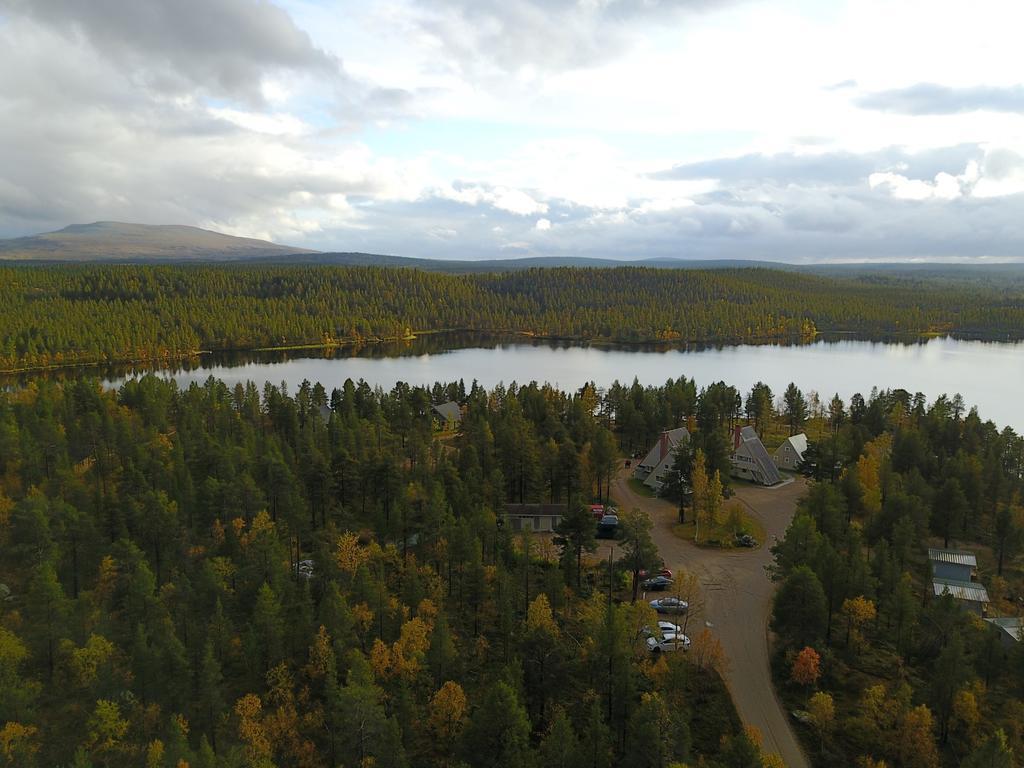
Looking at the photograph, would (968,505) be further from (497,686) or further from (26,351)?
(26,351)

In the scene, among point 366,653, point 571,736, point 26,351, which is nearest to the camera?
point 571,736

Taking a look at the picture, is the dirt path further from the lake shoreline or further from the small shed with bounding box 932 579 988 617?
the lake shoreline

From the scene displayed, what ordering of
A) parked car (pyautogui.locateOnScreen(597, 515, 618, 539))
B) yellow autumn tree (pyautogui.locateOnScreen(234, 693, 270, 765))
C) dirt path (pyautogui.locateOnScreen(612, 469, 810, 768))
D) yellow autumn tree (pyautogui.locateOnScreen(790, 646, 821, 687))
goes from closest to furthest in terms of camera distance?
yellow autumn tree (pyautogui.locateOnScreen(234, 693, 270, 765)) < dirt path (pyautogui.locateOnScreen(612, 469, 810, 768)) < yellow autumn tree (pyautogui.locateOnScreen(790, 646, 821, 687)) < parked car (pyautogui.locateOnScreen(597, 515, 618, 539))

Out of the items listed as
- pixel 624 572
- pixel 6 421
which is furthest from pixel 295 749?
pixel 6 421

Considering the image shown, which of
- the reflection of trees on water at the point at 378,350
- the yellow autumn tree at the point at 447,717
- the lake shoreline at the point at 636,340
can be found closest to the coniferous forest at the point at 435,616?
the yellow autumn tree at the point at 447,717

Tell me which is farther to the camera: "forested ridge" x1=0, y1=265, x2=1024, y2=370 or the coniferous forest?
"forested ridge" x1=0, y1=265, x2=1024, y2=370

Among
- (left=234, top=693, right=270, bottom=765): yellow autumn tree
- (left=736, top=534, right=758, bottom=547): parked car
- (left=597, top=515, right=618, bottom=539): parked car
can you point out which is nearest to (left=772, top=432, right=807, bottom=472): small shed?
(left=736, top=534, right=758, bottom=547): parked car

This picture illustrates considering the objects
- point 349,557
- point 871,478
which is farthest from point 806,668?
point 871,478
